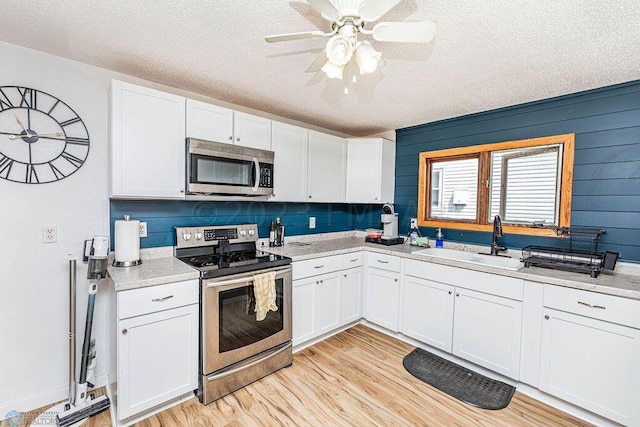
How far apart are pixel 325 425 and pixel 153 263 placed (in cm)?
164

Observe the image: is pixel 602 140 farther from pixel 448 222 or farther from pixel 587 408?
pixel 587 408

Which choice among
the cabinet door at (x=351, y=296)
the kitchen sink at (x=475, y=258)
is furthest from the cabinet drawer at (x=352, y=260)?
the kitchen sink at (x=475, y=258)

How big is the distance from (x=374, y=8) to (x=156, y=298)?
193 cm

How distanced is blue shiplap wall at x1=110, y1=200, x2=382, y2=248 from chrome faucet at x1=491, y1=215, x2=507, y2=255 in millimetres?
1419

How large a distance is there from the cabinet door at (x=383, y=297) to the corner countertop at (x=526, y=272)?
258mm

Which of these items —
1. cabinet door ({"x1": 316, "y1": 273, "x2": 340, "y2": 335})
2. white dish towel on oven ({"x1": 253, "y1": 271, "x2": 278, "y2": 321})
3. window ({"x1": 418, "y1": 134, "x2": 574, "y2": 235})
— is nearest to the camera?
white dish towel on oven ({"x1": 253, "y1": 271, "x2": 278, "y2": 321})

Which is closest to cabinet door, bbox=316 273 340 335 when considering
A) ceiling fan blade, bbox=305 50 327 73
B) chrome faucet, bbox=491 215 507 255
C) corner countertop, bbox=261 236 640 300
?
corner countertop, bbox=261 236 640 300

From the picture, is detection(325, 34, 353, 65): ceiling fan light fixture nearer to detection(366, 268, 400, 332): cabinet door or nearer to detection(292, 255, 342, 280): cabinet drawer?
detection(292, 255, 342, 280): cabinet drawer

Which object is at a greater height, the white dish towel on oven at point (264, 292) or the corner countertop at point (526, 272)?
the corner countertop at point (526, 272)

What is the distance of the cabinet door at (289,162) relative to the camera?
284 centimetres

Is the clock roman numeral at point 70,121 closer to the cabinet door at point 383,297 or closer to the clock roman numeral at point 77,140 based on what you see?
the clock roman numeral at point 77,140

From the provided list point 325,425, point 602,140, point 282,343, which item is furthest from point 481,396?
point 602,140

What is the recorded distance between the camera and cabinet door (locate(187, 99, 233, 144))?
7.49 feet

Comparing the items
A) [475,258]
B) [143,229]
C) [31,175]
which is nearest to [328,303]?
[475,258]
